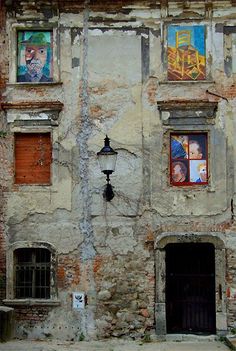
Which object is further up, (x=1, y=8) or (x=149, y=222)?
(x=1, y=8)

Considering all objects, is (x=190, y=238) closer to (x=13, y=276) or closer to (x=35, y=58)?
(x=13, y=276)

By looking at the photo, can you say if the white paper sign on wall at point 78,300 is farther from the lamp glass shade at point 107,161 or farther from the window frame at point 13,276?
the lamp glass shade at point 107,161

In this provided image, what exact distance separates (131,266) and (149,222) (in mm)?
1148

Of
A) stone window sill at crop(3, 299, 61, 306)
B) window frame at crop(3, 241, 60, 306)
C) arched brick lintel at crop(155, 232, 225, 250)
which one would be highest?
arched brick lintel at crop(155, 232, 225, 250)

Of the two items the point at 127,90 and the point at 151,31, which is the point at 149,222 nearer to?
the point at 127,90

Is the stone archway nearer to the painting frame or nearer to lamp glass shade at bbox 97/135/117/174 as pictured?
lamp glass shade at bbox 97/135/117/174

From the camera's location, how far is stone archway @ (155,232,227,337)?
15453mm

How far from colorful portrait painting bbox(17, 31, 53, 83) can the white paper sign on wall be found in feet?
17.4

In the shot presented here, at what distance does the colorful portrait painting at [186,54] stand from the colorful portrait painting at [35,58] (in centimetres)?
298

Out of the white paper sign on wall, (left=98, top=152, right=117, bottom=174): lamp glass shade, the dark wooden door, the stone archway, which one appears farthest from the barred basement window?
the dark wooden door

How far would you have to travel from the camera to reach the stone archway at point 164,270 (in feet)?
50.7

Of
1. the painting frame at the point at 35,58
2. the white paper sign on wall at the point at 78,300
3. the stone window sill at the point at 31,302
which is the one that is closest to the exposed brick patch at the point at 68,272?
the white paper sign on wall at the point at 78,300

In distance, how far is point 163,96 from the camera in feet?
52.2

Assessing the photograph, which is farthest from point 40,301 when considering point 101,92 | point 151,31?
point 151,31
